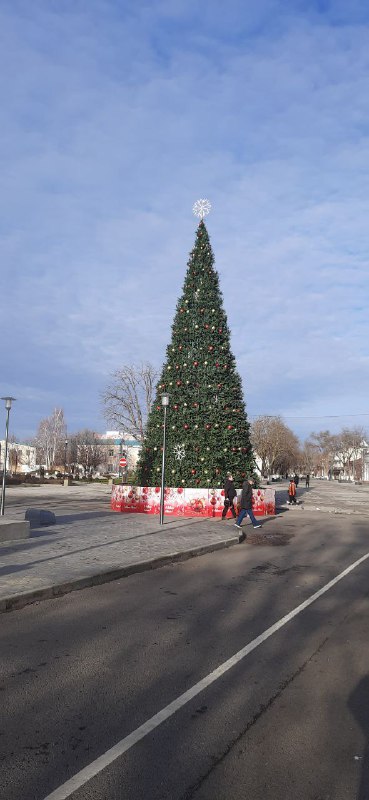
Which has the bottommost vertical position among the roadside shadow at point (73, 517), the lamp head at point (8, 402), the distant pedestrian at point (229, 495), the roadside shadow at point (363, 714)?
the roadside shadow at point (363, 714)

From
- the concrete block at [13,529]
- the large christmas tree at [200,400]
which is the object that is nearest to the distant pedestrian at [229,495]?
the large christmas tree at [200,400]

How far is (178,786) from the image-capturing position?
3322mm

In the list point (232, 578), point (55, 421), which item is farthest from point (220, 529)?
Result: point (55, 421)

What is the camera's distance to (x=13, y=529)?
12367 mm

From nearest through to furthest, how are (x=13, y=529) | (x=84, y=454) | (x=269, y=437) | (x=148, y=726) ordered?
1. (x=148, y=726)
2. (x=13, y=529)
3. (x=84, y=454)
4. (x=269, y=437)

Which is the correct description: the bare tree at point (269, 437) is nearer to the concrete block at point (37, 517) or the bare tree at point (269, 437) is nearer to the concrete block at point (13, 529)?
the concrete block at point (37, 517)

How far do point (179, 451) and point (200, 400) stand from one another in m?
2.05

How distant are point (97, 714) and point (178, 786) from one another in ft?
3.69

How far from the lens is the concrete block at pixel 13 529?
12133mm

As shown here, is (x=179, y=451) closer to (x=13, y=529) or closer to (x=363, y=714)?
(x=13, y=529)

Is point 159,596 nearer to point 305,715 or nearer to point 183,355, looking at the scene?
point 305,715

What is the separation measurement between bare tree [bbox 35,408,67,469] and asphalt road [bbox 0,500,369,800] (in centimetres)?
9863

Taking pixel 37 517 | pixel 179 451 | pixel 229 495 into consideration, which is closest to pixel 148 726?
pixel 37 517

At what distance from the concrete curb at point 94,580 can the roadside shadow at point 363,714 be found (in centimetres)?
434
